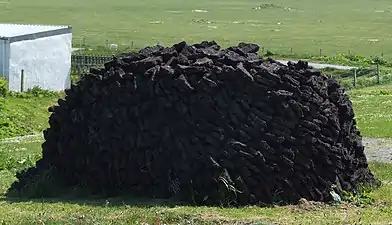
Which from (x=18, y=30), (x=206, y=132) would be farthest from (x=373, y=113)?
(x=206, y=132)

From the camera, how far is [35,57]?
43.7 metres

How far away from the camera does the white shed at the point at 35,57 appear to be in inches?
1636

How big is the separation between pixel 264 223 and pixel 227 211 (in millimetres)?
1507

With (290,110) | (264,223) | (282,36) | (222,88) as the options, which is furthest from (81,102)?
(282,36)

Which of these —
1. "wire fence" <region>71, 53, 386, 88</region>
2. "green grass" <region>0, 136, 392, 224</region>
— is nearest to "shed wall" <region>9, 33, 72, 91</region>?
"wire fence" <region>71, 53, 386, 88</region>

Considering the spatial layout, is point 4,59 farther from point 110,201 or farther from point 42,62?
point 110,201

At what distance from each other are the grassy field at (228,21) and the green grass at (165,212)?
59.3m

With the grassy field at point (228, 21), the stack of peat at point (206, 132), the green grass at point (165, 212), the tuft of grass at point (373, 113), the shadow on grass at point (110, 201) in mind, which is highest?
the stack of peat at point (206, 132)

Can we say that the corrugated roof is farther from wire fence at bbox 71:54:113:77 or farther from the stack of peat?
the stack of peat

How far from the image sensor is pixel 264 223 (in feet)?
38.7

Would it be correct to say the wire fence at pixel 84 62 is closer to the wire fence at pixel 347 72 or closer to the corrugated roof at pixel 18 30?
the wire fence at pixel 347 72

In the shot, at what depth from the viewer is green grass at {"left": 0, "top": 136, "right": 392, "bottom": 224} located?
11.9 metres

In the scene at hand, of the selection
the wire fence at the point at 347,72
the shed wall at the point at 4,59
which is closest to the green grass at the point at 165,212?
the shed wall at the point at 4,59

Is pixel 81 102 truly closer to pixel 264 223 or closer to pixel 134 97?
pixel 134 97
